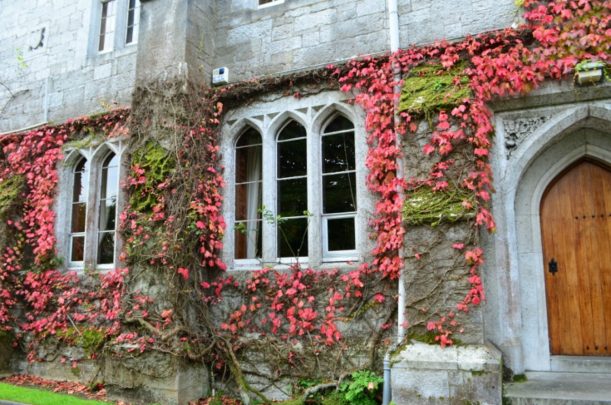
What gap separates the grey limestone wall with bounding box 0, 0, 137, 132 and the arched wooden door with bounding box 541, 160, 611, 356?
6388 mm

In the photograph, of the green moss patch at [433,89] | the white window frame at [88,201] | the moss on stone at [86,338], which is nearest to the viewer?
the green moss patch at [433,89]

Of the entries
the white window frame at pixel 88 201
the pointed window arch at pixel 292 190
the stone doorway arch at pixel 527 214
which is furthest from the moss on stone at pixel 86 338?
the stone doorway arch at pixel 527 214

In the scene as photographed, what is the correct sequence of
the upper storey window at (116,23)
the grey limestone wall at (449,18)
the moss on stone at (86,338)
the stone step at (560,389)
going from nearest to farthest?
the stone step at (560,389), the grey limestone wall at (449,18), the moss on stone at (86,338), the upper storey window at (116,23)

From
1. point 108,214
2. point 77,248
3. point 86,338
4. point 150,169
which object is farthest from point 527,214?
point 77,248

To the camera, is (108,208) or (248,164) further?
(108,208)

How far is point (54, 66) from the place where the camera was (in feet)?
28.3

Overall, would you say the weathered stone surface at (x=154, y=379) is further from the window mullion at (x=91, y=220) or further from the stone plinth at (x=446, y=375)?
the stone plinth at (x=446, y=375)

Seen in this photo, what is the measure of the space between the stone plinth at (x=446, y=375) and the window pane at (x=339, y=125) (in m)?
2.84

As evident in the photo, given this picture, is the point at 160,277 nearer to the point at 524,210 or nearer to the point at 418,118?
the point at 418,118

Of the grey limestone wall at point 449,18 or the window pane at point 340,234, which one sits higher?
the grey limestone wall at point 449,18

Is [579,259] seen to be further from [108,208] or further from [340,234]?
[108,208]

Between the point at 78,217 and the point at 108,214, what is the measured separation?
0.66m

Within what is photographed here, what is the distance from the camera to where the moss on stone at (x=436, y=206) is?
4.77m

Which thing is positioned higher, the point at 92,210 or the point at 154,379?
the point at 92,210
